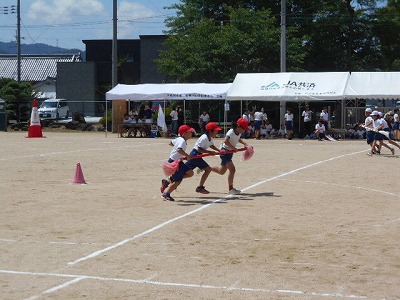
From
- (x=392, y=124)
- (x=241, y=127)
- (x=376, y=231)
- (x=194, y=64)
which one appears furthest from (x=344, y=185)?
(x=194, y=64)

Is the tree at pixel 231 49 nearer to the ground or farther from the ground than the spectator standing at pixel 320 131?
farther from the ground

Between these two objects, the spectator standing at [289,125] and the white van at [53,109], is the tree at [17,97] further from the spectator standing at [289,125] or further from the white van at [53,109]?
the spectator standing at [289,125]

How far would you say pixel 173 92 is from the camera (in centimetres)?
4291

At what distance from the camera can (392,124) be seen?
39.0 metres

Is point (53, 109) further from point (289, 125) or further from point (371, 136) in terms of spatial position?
point (371, 136)

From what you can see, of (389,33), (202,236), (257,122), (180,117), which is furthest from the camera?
(389,33)

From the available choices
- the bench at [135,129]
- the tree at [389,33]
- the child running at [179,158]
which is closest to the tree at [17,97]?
the bench at [135,129]

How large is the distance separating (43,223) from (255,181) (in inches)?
285

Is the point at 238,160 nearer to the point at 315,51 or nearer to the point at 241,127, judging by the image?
the point at 241,127

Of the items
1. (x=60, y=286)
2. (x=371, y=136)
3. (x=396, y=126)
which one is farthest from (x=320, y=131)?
(x=60, y=286)

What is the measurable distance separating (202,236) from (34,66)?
9176 cm

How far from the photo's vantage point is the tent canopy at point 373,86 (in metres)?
38.8

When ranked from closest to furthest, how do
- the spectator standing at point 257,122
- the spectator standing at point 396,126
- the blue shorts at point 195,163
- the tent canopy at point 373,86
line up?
the blue shorts at point 195,163, the spectator standing at point 396,126, the tent canopy at point 373,86, the spectator standing at point 257,122

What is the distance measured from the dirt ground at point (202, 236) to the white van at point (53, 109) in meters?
38.0
